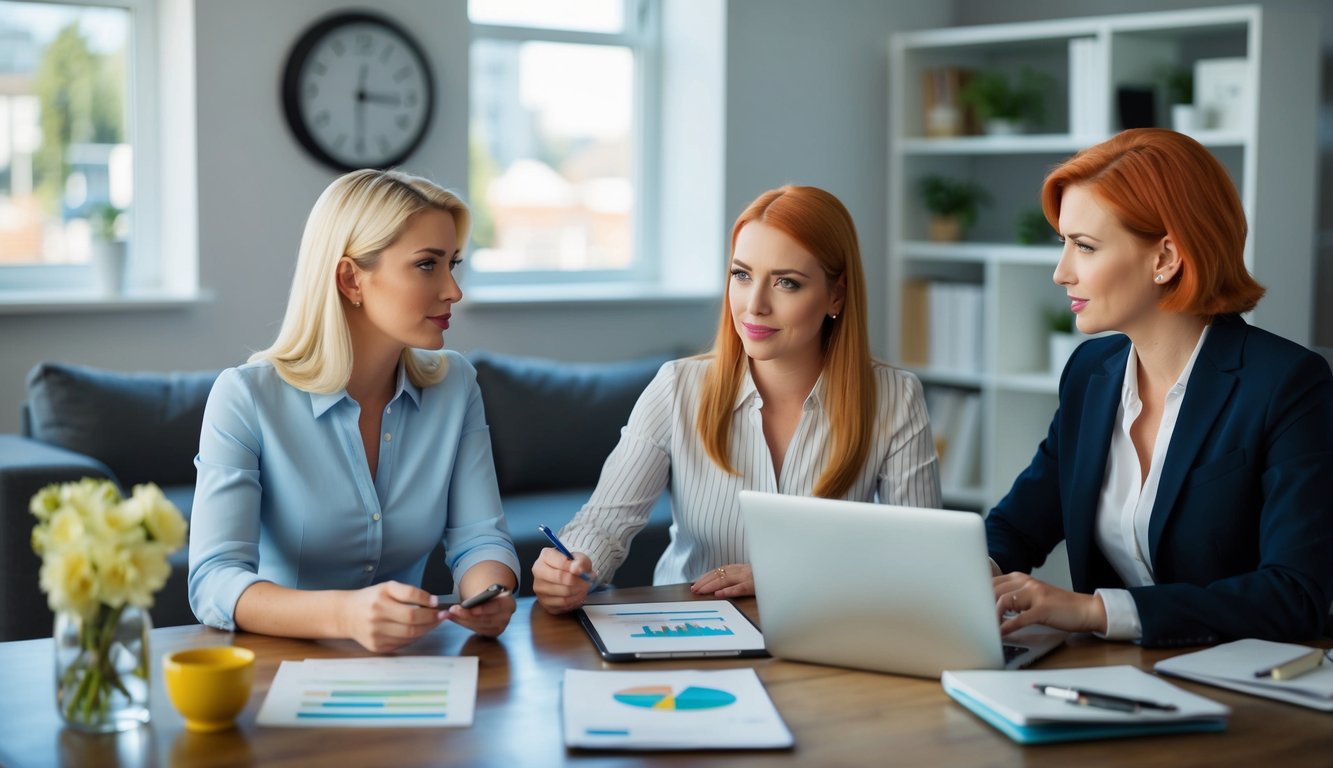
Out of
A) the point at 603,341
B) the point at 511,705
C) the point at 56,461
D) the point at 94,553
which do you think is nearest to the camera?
the point at 94,553

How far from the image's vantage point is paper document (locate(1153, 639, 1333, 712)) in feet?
4.92

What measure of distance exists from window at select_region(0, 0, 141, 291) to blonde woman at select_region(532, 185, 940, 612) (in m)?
2.32

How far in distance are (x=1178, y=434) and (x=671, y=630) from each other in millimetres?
725

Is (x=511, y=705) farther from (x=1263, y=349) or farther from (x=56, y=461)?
(x=56, y=461)

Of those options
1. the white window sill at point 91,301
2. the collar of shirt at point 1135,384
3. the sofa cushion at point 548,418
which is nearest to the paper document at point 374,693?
the collar of shirt at point 1135,384

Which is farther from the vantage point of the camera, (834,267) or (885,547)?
(834,267)

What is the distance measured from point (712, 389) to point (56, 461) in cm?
163

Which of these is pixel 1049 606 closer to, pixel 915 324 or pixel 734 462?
pixel 734 462

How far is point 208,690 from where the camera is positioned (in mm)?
1350

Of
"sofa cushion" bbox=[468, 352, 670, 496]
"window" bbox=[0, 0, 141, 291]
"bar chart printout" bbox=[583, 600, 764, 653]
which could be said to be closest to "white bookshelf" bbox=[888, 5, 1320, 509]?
"sofa cushion" bbox=[468, 352, 670, 496]

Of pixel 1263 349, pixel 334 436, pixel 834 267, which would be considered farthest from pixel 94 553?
pixel 1263 349

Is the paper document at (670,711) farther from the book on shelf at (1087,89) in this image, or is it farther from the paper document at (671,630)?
the book on shelf at (1087,89)

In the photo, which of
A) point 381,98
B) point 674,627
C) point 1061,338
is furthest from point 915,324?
point 674,627

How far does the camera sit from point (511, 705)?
1461mm
